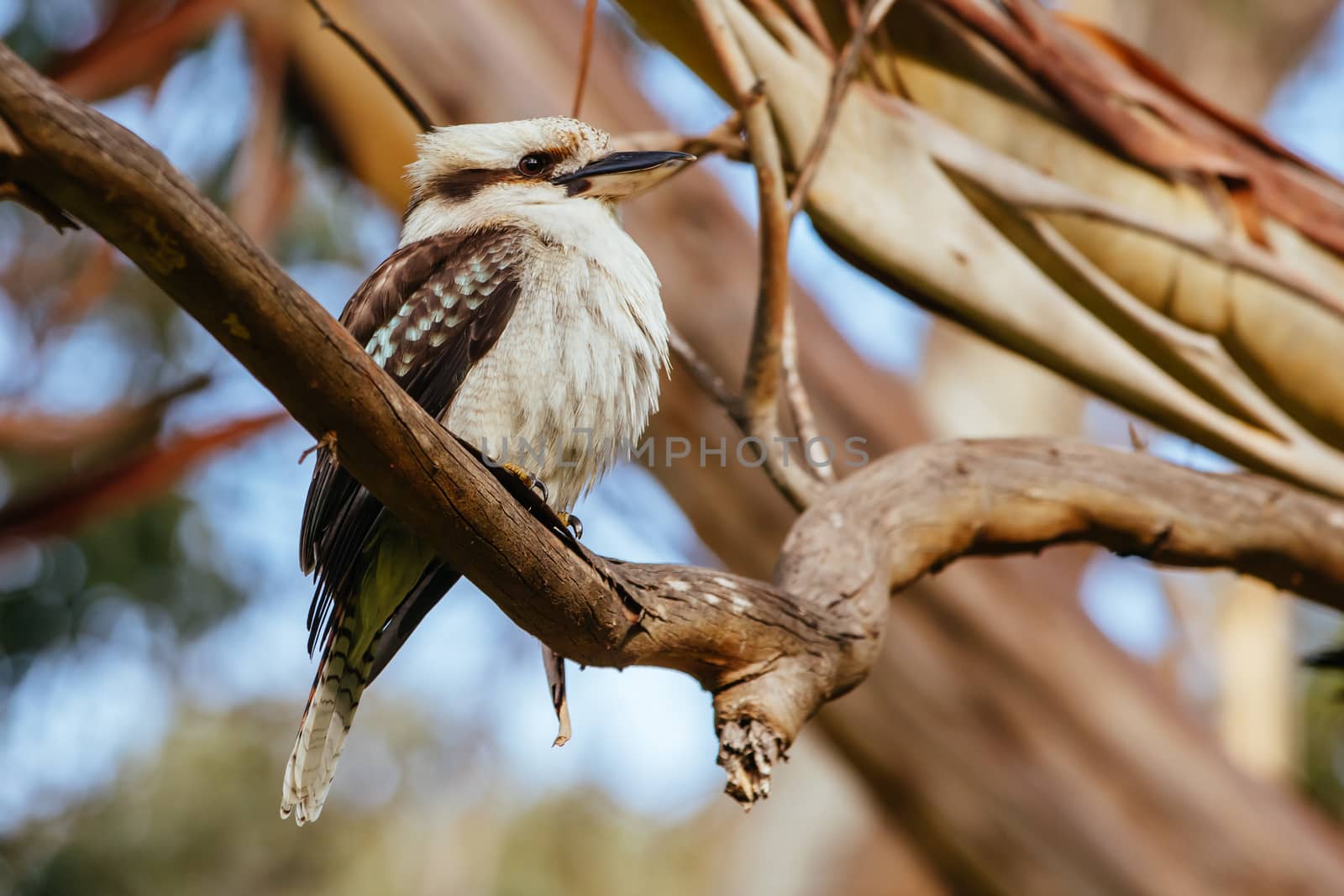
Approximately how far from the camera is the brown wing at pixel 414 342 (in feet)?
6.82

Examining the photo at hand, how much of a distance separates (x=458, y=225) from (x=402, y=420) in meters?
1.20

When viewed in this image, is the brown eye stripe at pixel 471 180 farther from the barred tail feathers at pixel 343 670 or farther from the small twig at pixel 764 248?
the barred tail feathers at pixel 343 670

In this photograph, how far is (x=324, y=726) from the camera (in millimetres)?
2248

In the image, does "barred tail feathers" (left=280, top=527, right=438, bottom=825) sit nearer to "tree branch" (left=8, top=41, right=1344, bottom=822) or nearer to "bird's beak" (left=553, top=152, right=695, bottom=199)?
"tree branch" (left=8, top=41, right=1344, bottom=822)

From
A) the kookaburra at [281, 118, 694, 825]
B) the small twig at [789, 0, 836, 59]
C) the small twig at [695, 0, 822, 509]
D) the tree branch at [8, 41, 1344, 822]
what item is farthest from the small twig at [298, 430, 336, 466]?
the small twig at [789, 0, 836, 59]

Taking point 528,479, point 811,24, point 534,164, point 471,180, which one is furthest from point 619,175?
point 528,479

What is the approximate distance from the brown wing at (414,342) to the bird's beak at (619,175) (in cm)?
29

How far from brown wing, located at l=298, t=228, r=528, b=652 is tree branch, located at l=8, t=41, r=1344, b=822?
0.49m

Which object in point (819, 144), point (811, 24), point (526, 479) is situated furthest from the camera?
point (811, 24)

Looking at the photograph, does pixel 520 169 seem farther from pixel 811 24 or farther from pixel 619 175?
pixel 811 24

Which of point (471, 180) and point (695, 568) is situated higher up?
point (471, 180)

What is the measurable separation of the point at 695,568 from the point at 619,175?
956mm

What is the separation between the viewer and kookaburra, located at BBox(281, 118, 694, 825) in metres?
2.13

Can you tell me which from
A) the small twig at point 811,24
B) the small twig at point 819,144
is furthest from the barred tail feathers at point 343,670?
the small twig at point 811,24
